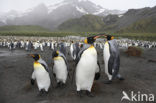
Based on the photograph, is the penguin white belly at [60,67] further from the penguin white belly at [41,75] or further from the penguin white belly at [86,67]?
the penguin white belly at [86,67]

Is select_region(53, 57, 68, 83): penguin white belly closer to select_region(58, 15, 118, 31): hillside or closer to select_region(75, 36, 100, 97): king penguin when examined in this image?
select_region(75, 36, 100, 97): king penguin

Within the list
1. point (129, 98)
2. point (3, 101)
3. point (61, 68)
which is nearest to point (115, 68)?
point (129, 98)

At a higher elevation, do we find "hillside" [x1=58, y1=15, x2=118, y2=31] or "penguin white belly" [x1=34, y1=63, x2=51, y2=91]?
"hillside" [x1=58, y1=15, x2=118, y2=31]

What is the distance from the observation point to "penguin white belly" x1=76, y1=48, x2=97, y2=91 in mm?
3785

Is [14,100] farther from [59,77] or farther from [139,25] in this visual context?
[139,25]

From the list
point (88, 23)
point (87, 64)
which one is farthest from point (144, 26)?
point (87, 64)

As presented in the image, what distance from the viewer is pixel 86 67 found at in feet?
12.5

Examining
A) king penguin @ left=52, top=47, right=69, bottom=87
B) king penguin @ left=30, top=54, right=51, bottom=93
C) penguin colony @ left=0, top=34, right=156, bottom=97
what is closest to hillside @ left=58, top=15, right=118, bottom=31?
penguin colony @ left=0, top=34, right=156, bottom=97

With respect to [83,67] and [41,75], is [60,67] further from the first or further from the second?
[83,67]

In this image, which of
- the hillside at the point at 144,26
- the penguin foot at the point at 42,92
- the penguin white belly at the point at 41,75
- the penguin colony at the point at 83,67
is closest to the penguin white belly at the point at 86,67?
the penguin colony at the point at 83,67

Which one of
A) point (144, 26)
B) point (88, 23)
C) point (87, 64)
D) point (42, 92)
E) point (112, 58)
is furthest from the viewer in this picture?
point (88, 23)

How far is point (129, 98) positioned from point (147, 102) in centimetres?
51

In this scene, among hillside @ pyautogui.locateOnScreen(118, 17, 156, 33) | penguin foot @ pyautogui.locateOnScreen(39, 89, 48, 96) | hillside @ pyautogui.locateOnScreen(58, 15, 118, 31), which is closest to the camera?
penguin foot @ pyautogui.locateOnScreen(39, 89, 48, 96)

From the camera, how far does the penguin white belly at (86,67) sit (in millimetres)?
3785
